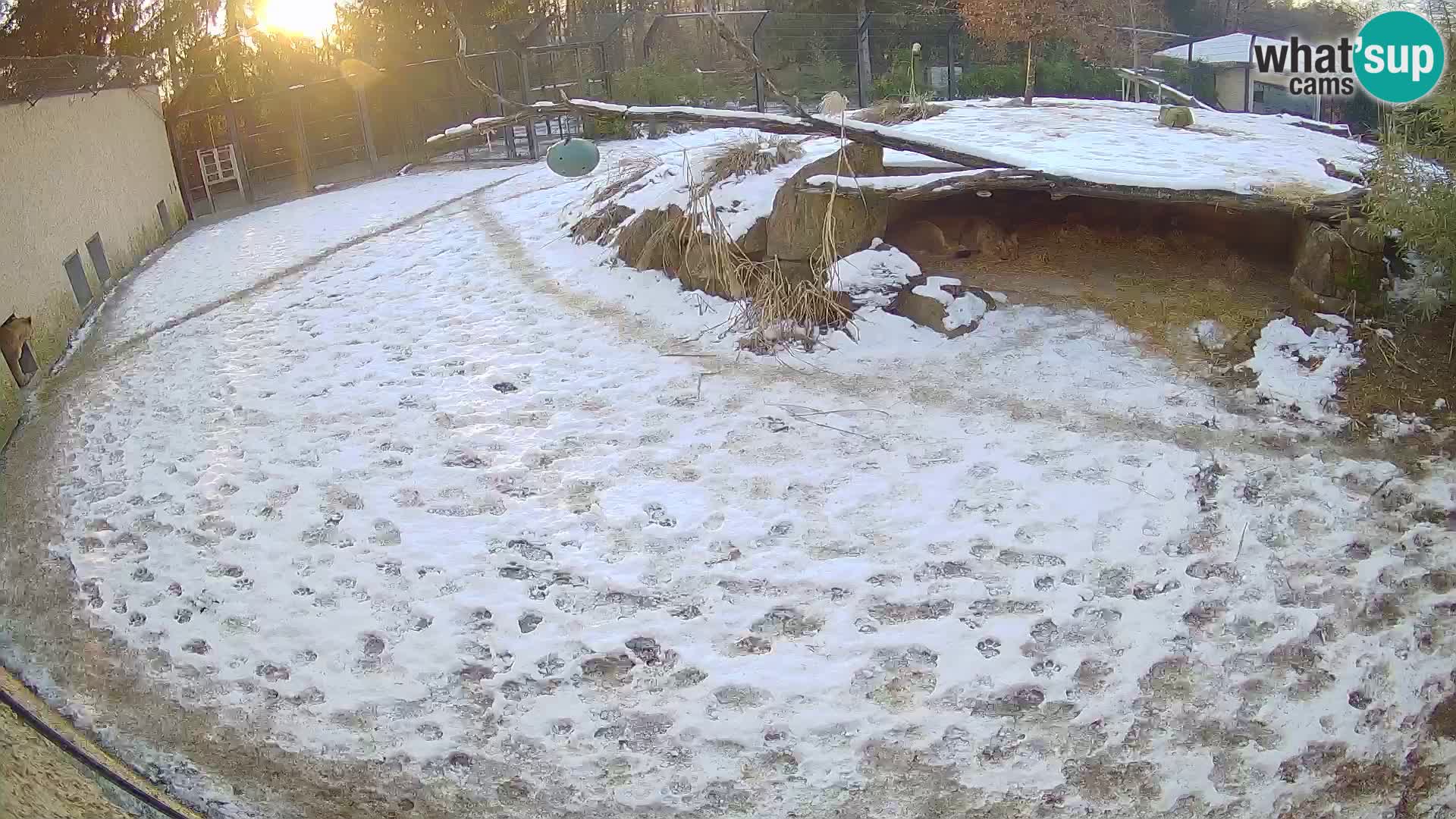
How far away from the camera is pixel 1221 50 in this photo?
640 inches

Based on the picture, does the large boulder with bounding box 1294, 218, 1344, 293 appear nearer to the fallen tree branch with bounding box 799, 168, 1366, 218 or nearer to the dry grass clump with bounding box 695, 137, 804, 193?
the fallen tree branch with bounding box 799, 168, 1366, 218

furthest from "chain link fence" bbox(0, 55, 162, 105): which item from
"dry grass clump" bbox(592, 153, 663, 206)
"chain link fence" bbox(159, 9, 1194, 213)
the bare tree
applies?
the bare tree

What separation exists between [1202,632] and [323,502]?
3.99 metres

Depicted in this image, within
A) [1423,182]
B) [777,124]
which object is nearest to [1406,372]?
[1423,182]

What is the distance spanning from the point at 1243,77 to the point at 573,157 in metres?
13.9

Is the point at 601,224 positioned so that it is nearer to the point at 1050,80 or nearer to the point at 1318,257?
the point at 1318,257

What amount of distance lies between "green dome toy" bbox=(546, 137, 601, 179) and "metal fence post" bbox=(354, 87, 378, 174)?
8625mm

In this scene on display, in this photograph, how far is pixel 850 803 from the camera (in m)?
3.29

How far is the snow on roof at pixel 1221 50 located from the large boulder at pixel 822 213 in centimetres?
1140

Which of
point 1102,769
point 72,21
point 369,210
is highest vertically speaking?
point 72,21

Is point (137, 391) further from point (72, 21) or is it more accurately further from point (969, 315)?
point (969, 315)

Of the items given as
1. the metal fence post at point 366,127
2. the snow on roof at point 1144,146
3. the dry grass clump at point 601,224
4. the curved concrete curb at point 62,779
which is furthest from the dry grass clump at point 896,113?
the curved concrete curb at point 62,779

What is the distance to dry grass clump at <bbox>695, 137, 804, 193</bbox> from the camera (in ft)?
23.6

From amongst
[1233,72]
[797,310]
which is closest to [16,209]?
[797,310]
